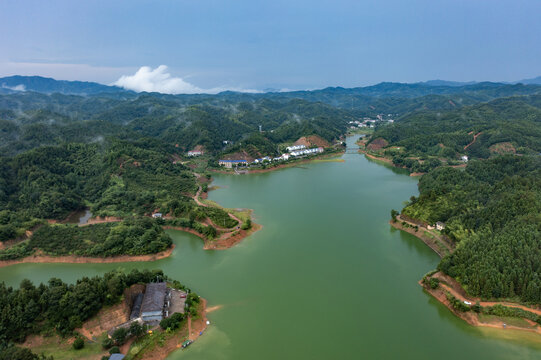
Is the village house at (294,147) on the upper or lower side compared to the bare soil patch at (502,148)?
lower

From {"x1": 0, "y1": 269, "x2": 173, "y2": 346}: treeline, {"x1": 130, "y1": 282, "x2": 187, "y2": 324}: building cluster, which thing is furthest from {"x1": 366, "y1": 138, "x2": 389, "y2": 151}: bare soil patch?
{"x1": 0, "y1": 269, "x2": 173, "y2": 346}: treeline

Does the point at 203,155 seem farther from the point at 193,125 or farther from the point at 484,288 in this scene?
the point at 484,288

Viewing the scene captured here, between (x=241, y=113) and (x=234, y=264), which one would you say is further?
(x=241, y=113)

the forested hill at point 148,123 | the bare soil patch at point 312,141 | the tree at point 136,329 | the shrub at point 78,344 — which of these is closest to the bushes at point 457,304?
the tree at point 136,329

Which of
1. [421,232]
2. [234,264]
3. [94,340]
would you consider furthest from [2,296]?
[421,232]

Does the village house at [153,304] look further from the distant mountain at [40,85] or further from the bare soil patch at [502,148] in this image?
the distant mountain at [40,85]
